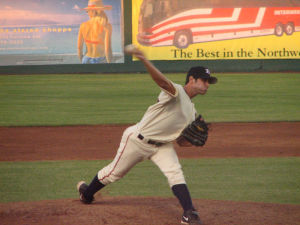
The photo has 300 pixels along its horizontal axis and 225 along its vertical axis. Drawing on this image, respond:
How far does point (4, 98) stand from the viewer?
50.0 ft

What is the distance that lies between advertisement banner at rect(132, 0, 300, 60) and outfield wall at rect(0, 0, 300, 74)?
19cm

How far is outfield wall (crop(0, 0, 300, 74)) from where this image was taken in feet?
68.1

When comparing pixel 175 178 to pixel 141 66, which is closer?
pixel 175 178

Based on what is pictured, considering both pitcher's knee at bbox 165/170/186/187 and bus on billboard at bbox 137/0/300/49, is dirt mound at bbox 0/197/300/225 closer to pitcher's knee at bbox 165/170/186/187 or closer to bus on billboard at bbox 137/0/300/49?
pitcher's knee at bbox 165/170/186/187

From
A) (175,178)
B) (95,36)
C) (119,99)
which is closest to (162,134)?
(175,178)

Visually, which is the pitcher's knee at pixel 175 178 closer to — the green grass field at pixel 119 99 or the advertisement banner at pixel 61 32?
the green grass field at pixel 119 99

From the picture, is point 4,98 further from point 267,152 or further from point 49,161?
point 267,152

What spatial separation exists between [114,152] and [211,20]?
13112 mm

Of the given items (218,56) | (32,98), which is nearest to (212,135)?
(32,98)

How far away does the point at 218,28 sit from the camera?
20.7 meters

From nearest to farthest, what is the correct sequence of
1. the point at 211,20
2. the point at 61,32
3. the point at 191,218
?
1. the point at 191,218
2. the point at 211,20
3. the point at 61,32

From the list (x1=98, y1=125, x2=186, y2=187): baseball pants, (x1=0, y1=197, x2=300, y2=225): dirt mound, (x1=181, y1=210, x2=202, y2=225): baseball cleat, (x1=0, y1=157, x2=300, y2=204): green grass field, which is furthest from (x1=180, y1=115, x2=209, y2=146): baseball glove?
(x1=0, y1=157, x2=300, y2=204): green grass field

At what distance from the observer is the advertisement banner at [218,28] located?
20.6 meters

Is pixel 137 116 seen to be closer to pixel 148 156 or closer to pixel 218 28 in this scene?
pixel 148 156
